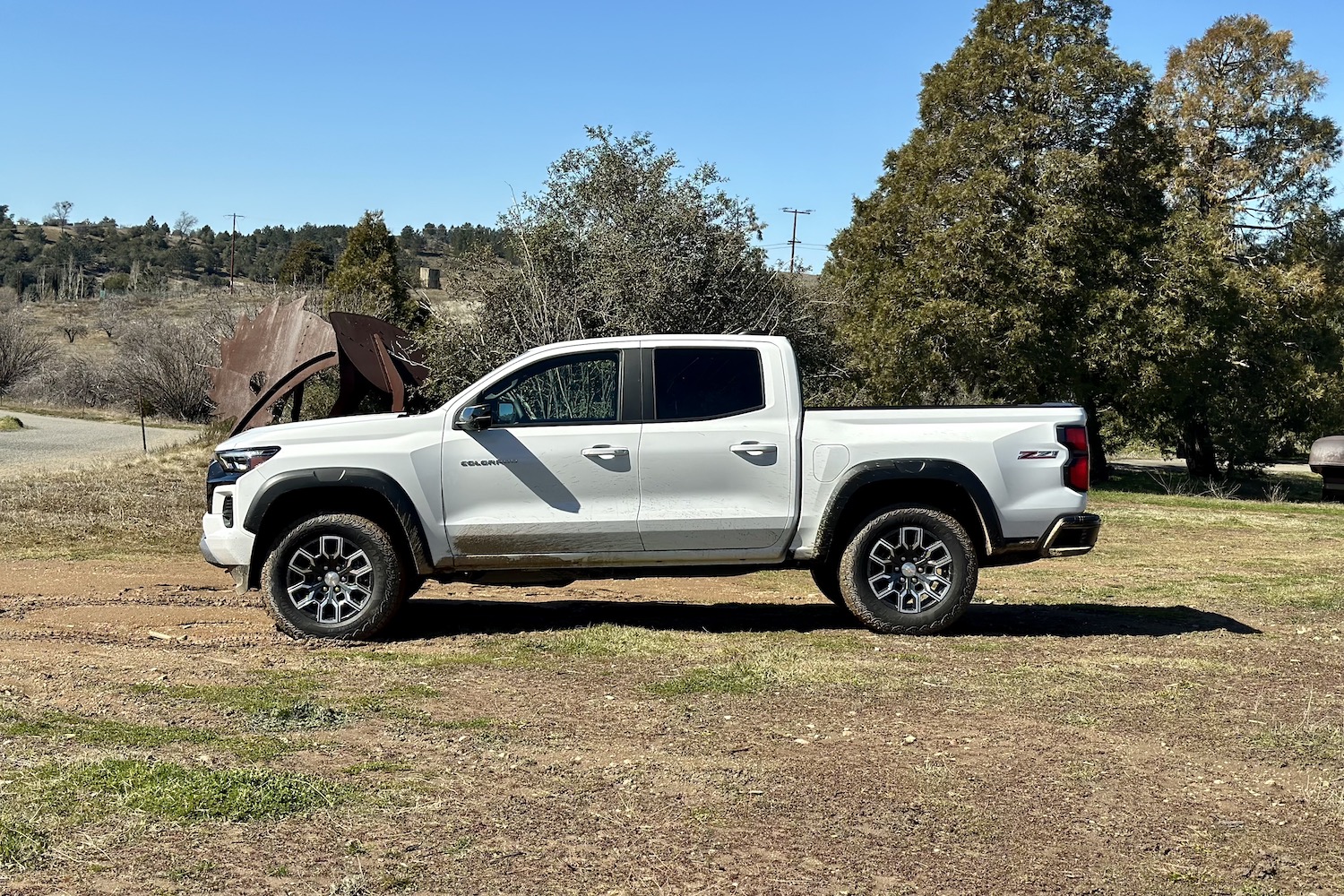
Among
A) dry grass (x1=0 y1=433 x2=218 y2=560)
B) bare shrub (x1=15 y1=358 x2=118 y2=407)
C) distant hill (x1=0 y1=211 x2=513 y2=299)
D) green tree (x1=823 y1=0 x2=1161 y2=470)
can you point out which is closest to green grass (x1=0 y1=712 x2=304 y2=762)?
dry grass (x1=0 y1=433 x2=218 y2=560)

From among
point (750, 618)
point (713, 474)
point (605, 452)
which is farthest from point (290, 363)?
point (713, 474)

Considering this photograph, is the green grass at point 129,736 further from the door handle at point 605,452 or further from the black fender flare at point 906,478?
the black fender flare at point 906,478

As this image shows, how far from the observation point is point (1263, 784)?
5352mm

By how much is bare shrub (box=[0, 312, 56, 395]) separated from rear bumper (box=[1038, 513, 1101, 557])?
167 feet

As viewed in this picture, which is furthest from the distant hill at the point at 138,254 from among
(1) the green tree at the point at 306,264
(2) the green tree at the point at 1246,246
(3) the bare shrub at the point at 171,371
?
(2) the green tree at the point at 1246,246

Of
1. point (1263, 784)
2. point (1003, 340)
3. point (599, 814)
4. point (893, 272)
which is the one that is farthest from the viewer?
point (893, 272)

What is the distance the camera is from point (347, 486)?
26.7 feet

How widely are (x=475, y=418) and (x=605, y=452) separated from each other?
85 cm

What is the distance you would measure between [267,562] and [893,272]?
2180 cm

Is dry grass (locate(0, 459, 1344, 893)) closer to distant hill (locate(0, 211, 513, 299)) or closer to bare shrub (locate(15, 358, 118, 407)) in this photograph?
bare shrub (locate(15, 358, 118, 407))

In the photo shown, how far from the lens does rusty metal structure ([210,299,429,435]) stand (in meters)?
17.7

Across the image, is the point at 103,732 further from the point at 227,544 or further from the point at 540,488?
the point at 540,488

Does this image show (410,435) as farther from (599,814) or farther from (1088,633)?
(1088,633)

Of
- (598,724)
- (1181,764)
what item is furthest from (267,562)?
(1181,764)
